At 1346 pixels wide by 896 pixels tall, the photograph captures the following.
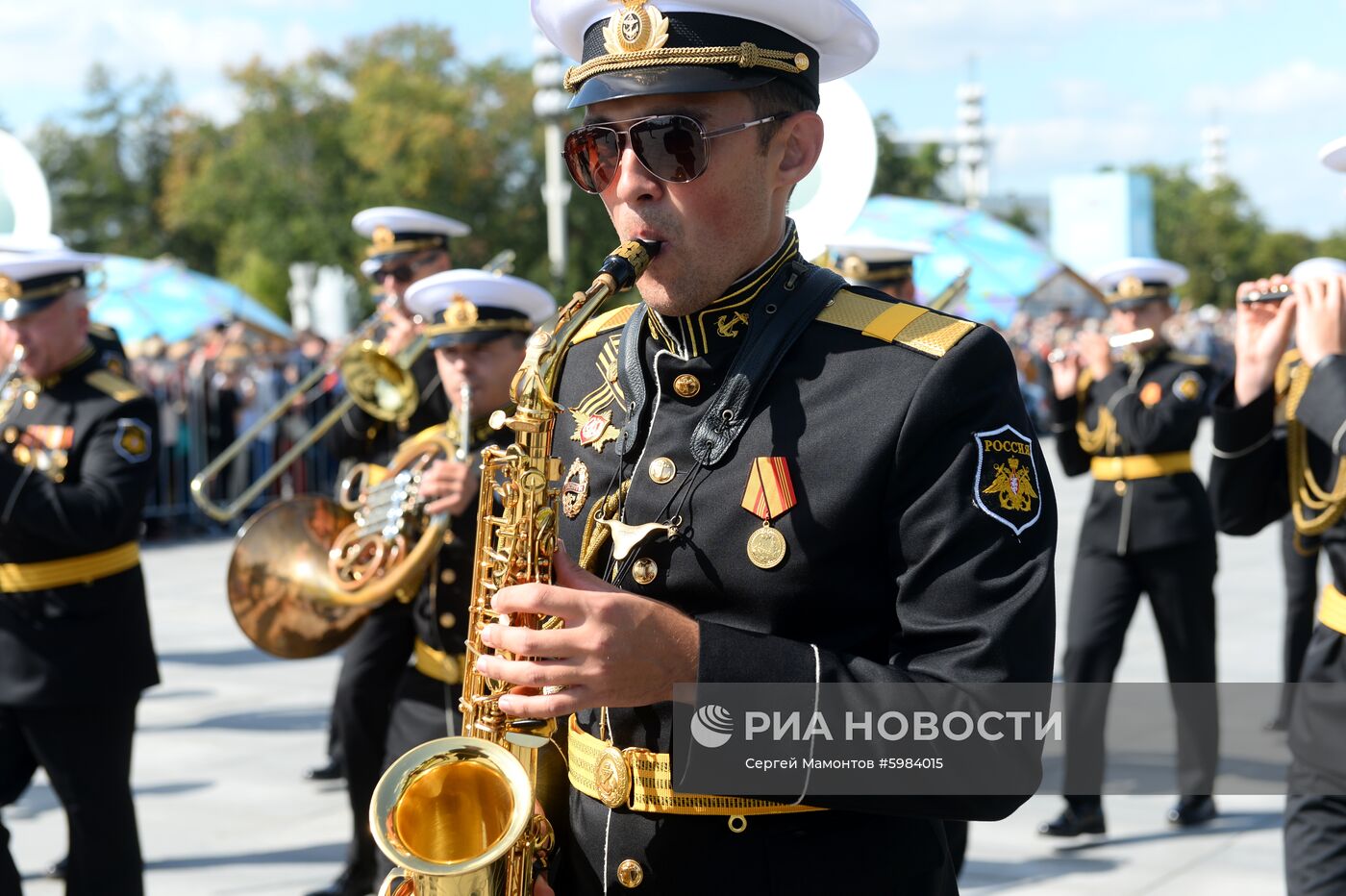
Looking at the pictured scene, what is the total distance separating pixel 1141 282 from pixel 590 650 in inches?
256

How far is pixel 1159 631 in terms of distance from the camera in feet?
24.2

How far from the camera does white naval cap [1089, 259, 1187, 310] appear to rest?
7.90 meters

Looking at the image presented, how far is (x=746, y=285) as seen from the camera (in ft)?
8.06

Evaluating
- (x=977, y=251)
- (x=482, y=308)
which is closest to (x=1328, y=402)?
(x=482, y=308)

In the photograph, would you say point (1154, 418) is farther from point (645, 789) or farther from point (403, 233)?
point (645, 789)

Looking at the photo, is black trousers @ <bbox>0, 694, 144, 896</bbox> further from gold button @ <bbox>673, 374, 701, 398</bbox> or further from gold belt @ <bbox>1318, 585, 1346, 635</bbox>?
gold belt @ <bbox>1318, 585, 1346, 635</bbox>

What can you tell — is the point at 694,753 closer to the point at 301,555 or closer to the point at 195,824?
the point at 301,555

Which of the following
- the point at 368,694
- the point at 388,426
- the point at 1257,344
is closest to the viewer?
the point at 1257,344

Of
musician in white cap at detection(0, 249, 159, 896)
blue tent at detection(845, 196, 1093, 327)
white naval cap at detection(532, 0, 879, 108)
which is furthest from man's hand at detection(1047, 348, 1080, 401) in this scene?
blue tent at detection(845, 196, 1093, 327)

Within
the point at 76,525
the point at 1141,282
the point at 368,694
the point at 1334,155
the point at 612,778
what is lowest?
the point at 368,694

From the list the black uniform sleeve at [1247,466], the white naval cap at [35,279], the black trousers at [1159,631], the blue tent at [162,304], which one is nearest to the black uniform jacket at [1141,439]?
the black trousers at [1159,631]

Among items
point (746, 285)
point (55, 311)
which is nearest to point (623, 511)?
point (746, 285)

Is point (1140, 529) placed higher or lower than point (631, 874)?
lower

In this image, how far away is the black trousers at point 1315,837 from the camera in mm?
3590
